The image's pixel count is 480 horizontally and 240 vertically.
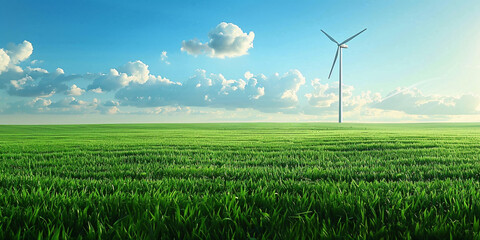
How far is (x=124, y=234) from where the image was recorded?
255 centimetres

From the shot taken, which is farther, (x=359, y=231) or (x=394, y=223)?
(x=394, y=223)

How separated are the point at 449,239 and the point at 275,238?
→ 64.5 inches

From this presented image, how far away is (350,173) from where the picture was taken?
7016 mm

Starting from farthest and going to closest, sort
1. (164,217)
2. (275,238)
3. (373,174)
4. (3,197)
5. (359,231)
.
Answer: (373,174), (3,197), (164,217), (359,231), (275,238)

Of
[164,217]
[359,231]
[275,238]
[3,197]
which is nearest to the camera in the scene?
[275,238]

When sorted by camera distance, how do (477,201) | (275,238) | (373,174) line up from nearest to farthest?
(275,238), (477,201), (373,174)

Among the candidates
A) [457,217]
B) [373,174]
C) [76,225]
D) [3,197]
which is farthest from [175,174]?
[457,217]

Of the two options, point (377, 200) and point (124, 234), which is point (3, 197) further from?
point (377, 200)

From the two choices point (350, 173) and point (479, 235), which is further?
point (350, 173)

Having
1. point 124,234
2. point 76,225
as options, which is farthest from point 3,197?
point 124,234

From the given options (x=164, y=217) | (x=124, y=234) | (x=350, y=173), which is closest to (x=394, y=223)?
(x=164, y=217)

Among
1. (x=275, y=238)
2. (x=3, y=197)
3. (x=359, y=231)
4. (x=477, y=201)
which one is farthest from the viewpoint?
(x=3, y=197)

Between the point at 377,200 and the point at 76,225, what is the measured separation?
11.9ft

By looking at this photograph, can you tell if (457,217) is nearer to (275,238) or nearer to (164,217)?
(275,238)
